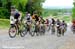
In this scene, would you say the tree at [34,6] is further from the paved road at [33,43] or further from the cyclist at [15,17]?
the paved road at [33,43]

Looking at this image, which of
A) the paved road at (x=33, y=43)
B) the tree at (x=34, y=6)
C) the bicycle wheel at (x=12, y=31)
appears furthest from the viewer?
the tree at (x=34, y=6)

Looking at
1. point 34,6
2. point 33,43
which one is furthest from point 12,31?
point 34,6

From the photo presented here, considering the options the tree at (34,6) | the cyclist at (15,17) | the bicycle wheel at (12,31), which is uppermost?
the cyclist at (15,17)

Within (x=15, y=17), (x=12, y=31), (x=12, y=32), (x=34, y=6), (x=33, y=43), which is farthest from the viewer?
(x=34, y=6)

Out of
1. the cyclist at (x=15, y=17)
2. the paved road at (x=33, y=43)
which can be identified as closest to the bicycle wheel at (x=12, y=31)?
the cyclist at (x=15, y=17)

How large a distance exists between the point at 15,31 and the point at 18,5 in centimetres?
4321

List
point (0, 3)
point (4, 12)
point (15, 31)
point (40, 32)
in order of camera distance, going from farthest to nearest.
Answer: point (0, 3), point (4, 12), point (40, 32), point (15, 31)

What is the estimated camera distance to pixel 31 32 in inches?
1086

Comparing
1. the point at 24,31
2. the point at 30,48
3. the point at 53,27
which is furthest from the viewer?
the point at 53,27

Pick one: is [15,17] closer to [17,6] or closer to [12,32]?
[12,32]

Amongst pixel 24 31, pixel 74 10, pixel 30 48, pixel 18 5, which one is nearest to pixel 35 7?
pixel 18 5

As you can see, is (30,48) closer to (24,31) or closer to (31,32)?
(24,31)

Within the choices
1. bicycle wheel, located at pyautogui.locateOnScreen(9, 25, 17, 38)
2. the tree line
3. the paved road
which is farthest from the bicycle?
the tree line

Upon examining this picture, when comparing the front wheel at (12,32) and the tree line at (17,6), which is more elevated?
the front wheel at (12,32)
